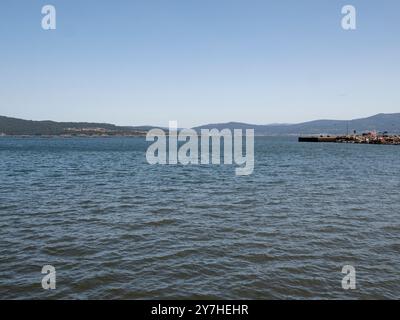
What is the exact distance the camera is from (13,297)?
37.8 feet

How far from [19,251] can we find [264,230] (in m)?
11.3

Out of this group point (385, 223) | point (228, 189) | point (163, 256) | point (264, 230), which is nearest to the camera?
point (163, 256)

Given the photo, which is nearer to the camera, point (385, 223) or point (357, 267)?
point (357, 267)

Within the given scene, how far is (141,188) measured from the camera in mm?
33906

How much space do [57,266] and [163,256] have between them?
13.3ft

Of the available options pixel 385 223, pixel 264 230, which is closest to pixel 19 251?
pixel 264 230
